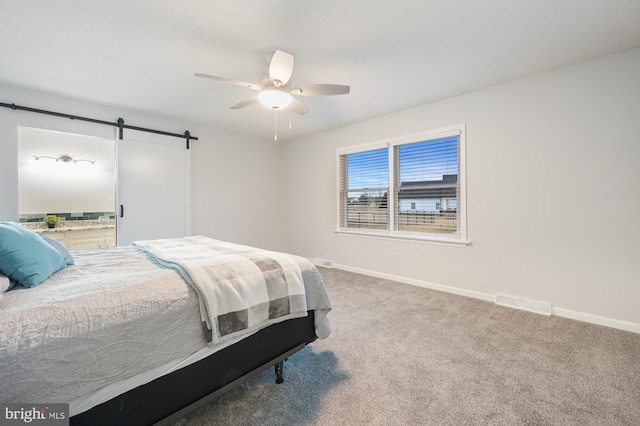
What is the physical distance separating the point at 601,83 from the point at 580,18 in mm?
915

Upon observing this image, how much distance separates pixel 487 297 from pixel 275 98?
10.5 feet

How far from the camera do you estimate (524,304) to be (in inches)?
113

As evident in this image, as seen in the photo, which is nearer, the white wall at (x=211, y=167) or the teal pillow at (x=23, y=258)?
the teal pillow at (x=23, y=258)

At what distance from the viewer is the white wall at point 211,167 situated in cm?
296

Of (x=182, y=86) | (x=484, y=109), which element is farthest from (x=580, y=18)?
(x=182, y=86)

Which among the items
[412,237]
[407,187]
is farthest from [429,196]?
[412,237]

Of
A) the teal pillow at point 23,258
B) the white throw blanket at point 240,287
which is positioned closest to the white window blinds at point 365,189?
the white throw blanket at point 240,287

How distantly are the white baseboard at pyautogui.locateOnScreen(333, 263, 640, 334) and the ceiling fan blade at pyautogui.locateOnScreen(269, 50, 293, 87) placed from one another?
9.91 feet

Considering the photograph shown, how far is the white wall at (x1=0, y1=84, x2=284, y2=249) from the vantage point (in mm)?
2964

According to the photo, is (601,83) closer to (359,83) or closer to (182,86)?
(359,83)

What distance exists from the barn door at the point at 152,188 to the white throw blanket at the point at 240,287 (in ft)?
7.52

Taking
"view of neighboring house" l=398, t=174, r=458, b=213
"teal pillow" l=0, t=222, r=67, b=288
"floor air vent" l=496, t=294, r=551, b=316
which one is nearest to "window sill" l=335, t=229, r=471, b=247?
"view of neighboring house" l=398, t=174, r=458, b=213

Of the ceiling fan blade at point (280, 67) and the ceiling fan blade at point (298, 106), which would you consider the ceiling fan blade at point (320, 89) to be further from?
the ceiling fan blade at point (298, 106)

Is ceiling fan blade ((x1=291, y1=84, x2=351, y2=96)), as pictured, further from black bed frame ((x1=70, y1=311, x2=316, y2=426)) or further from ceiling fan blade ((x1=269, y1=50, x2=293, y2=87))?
black bed frame ((x1=70, y1=311, x2=316, y2=426))
